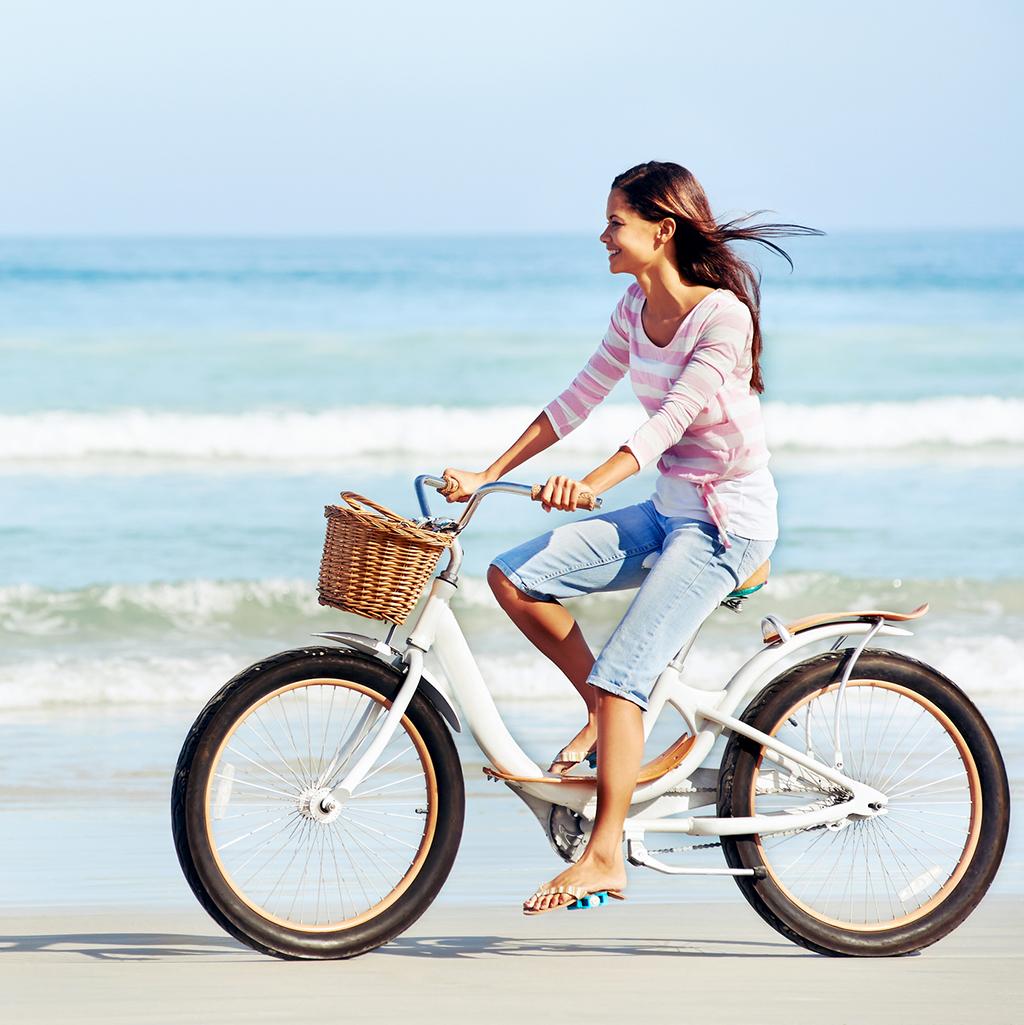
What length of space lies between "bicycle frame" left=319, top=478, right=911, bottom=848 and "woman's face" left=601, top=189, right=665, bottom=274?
65 cm

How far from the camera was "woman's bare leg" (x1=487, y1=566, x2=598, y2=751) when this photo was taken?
4.00 metres

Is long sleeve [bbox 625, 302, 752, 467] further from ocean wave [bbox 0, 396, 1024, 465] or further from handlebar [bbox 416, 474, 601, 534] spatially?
ocean wave [bbox 0, 396, 1024, 465]

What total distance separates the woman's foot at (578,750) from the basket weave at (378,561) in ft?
1.88

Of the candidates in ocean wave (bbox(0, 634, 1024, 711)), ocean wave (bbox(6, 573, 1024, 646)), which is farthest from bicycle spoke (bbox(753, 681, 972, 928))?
ocean wave (bbox(6, 573, 1024, 646))

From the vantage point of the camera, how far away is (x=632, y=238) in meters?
3.89

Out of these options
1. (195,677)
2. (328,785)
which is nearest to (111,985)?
(328,785)

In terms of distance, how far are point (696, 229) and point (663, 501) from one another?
0.64 m

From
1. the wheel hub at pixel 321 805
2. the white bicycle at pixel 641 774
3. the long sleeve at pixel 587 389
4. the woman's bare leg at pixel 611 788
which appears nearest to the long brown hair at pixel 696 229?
the long sleeve at pixel 587 389

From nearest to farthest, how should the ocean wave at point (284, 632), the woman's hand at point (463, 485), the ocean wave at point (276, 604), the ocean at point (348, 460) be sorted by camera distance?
the woman's hand at point (463, 485) → the ocean at point (348, 460) → the ocean wave at point (284, 632) → the ocean wave at point (276, 604)

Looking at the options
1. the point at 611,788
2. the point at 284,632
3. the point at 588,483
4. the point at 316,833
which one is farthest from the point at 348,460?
the point at 588,483

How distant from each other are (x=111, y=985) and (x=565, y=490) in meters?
1.48

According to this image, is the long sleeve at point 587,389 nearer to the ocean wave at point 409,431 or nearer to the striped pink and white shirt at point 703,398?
the striped pink and white shirt at point 703,398

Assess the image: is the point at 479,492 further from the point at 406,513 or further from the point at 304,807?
the point at 406,513

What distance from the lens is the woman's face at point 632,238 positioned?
3896 mm
